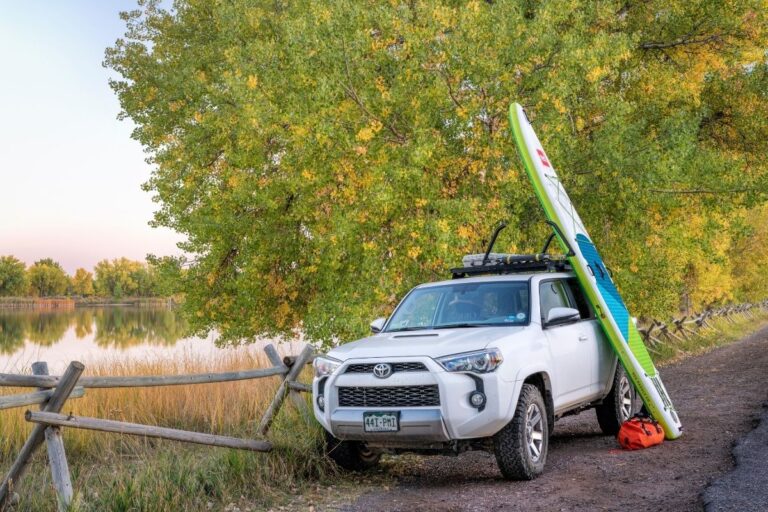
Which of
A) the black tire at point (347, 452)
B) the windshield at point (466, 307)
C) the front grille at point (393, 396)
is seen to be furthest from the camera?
the windshield at point (466, 307)

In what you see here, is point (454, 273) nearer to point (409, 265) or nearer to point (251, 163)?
point (409, 265)

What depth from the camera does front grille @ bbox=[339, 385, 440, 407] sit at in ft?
24.2

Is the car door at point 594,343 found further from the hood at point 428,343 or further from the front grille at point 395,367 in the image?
the front grille at point 395,367

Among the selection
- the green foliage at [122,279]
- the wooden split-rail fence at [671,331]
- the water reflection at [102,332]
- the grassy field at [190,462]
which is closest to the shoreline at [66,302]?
the green foliage at [122,279]

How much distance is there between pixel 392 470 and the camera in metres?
8.88

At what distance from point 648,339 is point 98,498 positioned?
76.3 feet

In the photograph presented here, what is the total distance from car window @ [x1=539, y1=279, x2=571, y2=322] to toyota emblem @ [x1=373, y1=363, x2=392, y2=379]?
214 cm

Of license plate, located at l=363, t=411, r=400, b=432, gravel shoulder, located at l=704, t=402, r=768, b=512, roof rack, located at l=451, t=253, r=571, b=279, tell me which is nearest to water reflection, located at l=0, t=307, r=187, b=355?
roof rack, located at l=451, t=253, r=571, b=279

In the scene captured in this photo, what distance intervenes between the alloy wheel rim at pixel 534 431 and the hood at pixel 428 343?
31.9 inches

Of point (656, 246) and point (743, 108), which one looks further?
point (743, 108)

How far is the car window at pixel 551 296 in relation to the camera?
29.5 feet

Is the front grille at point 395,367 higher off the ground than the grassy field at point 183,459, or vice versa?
the front grille at point 395,367

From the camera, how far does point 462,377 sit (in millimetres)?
7371

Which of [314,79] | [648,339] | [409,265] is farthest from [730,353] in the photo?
[314,79]
